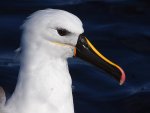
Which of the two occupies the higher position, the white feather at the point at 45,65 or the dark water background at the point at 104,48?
the white feather at the point at 45,65

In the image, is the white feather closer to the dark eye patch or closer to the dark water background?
the dark eye patch

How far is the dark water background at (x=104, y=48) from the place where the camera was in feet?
34.3

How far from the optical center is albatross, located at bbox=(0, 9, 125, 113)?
8039mm

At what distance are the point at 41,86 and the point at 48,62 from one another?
29cm

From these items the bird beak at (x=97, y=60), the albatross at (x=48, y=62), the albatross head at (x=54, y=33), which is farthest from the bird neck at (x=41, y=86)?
the bird beak at (x=97, y=60)

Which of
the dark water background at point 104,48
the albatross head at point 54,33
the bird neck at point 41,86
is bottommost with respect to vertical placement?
the dark water background at point 104,48

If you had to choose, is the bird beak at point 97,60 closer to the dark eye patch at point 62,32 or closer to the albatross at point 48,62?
the albatross at point 48,62

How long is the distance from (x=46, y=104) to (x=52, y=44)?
27.6 inches

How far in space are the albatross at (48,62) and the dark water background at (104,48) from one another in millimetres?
666

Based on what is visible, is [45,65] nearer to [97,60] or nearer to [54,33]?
[54,33]

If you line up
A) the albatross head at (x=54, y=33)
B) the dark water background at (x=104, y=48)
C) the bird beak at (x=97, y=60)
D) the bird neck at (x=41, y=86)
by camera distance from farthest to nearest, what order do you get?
the dark water background at (x=104, y=48), the bird beak at (x=97, y=60), the bird neck at (x=41, y=86), the albatross head at (x=54, y=33)

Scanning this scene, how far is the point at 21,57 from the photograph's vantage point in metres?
8.19

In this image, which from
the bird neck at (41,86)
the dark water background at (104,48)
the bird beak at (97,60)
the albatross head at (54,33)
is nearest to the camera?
the albatross head at (54,33)

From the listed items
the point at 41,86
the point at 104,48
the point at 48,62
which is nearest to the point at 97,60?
the point at 48,62
